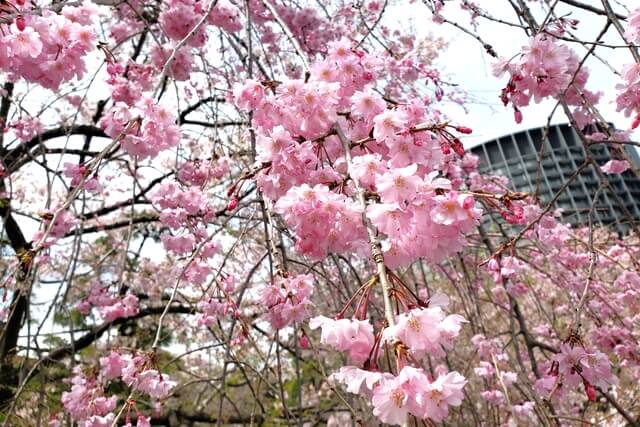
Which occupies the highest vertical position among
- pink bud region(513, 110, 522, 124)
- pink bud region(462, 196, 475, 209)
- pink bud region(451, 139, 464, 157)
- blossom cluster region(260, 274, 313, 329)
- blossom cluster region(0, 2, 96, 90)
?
blossom cluster region(0, 2, 96, 90)

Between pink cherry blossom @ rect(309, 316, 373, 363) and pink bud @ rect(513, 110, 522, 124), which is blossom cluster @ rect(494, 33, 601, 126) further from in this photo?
pink cherry blossom @ rect(309, 316, 373, 363)

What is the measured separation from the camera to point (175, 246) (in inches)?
96.6

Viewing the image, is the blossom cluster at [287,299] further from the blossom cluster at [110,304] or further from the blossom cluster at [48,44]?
the blossom cluster at [110,304]

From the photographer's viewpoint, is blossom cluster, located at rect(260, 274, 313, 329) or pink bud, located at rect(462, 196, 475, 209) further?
blossom cluster, located at rect(260, 274, 313, 329)

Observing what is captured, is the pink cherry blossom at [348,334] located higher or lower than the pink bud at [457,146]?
lower

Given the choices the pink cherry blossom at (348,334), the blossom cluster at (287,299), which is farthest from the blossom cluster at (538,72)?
the pink cherry blossom at (348,334)

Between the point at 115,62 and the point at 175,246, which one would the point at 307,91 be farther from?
the point at 175,246

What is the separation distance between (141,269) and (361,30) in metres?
4.02

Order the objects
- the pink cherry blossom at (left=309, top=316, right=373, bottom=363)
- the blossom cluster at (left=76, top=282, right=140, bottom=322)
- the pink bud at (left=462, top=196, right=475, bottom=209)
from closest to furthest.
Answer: the pink cherry blossom at (left=309, top=316, right=373, bottom=363) < the pink bud at (left=462, top=196, right=475, bottom=209) < the blossom cluster at (left=76, top=282, right=140, bottom=322)

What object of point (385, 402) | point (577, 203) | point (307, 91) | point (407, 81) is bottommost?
point (385, 402)

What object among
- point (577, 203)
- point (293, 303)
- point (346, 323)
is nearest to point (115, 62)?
point (293, 303)

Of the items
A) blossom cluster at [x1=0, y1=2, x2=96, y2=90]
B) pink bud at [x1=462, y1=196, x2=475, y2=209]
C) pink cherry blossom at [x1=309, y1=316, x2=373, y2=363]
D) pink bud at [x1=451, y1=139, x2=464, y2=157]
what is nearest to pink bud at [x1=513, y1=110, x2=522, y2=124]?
pink bud at [x1=451, y1=139, x2=464, y2=157]

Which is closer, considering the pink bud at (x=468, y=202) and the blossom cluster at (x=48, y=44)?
the pink bud at (x=468, y=202)

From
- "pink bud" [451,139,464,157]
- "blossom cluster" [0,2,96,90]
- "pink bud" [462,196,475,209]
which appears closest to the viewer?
"pink bud" [462,196,475,209]
